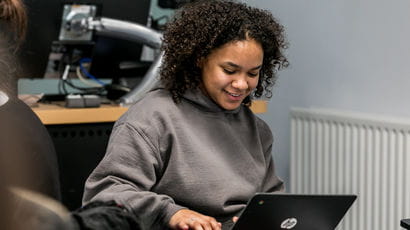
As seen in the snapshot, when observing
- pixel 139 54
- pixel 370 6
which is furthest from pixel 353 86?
pixel 139 54

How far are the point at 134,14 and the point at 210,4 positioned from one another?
0.95m

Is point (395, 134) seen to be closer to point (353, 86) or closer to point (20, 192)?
point (353, 86)

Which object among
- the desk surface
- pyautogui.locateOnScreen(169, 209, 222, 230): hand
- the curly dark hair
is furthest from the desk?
pyautogui.locateOnScreen(169, 209, 222, 230): hand

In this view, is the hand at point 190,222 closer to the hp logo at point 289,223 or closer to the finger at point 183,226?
the finger at point 183,226

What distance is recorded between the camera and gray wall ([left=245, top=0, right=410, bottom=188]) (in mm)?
2338

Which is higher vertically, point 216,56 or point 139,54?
point 216,56

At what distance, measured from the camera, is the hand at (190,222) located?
119 cm

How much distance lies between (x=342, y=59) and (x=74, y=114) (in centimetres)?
107

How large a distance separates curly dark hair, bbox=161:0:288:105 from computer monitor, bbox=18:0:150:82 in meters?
0.76

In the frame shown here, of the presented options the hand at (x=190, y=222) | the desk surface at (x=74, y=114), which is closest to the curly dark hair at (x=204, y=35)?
the hand at (x=190, y=222)

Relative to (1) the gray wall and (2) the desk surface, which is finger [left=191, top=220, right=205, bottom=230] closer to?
(2) the desk surface

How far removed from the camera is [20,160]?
0.88 ft

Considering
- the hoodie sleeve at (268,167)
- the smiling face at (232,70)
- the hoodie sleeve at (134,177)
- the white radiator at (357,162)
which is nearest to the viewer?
the hoodie sleeve at (134,177)

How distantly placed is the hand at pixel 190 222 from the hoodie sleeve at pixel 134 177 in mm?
16
